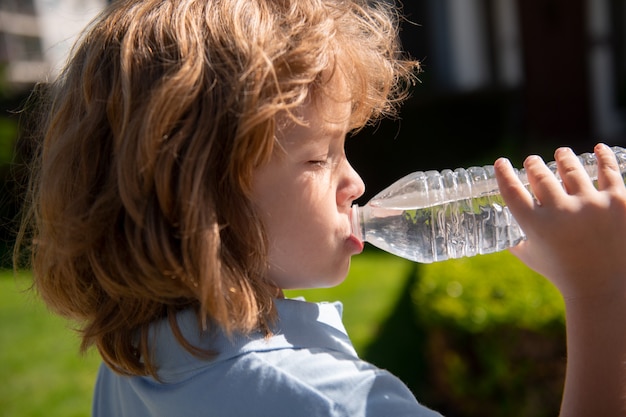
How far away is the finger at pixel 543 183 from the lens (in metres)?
Answer: 1.57

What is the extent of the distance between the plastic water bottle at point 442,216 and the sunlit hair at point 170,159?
0.49 m

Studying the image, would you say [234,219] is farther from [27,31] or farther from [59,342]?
[27,31]

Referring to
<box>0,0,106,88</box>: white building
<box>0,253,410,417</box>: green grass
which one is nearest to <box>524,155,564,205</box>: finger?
<box>0,253,410,417</box>: green grass

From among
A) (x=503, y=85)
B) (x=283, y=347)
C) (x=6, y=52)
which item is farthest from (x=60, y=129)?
(x=6, y=52)

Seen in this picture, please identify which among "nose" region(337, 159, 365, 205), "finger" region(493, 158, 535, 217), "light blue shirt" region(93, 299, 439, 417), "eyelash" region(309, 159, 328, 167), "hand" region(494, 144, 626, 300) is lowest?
"light blue shirt" region(93, 299, 439, 417)

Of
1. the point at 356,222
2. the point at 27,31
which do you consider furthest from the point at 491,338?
the point at 27,31

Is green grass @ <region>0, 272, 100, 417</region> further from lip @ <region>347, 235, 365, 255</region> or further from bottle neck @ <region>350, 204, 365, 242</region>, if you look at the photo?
lip @ <region>347, 235, 365, 255</region>

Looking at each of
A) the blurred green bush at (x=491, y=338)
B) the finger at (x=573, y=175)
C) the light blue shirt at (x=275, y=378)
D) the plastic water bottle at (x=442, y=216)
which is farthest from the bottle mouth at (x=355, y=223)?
the blurred green bush at (x=491, y=338)

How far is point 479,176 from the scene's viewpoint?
2.04 m

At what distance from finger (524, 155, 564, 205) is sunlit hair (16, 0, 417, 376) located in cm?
44

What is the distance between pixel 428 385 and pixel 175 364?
395 centimetres

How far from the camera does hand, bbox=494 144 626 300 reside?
1539mm

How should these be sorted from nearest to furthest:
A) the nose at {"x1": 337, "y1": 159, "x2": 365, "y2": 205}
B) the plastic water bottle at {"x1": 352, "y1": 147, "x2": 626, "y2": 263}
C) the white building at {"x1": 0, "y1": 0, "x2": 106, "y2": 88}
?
1. the nose at {"x1": 337, "y1": 159, "x2": 365, "y2": 205}
2. the plastic water bottle at {"x1": 352, "y1": 147, "x2": 626, "y2": 263}
3. the white building at {"x1": 0, "y1": 0, "x2": 106, "y2": 88}

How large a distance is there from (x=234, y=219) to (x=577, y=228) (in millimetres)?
709
